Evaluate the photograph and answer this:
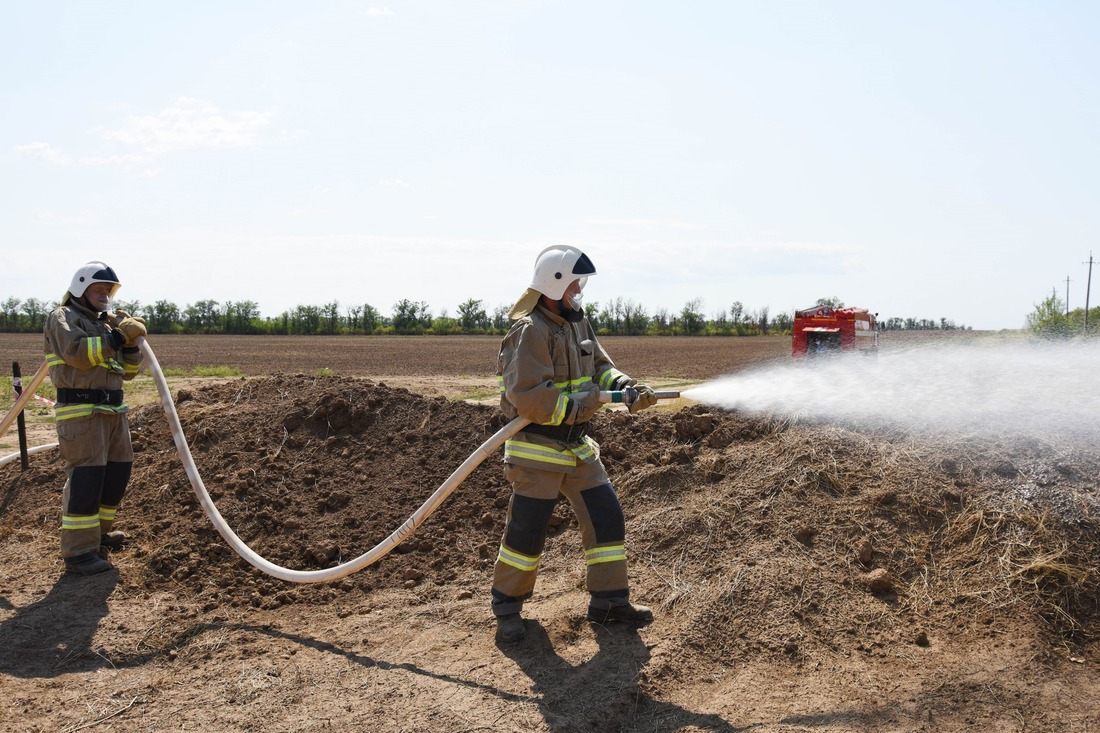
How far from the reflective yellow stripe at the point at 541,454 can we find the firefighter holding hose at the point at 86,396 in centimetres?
339

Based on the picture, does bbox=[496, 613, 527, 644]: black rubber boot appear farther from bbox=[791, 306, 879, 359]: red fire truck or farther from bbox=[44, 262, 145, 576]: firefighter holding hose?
bbox=[791, 306, 879, 359]: red fire truck

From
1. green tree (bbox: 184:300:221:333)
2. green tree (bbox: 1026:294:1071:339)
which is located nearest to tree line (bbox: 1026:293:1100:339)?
green tree (bbox: 1026:294:1071:339)

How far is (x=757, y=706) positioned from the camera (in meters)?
3.94

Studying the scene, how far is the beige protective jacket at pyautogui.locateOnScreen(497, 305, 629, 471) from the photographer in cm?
434

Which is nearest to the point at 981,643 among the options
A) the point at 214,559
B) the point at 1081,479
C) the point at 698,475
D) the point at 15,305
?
the point at 1081,479

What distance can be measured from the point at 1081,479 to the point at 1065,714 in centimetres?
202

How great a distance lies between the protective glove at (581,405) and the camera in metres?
4.40

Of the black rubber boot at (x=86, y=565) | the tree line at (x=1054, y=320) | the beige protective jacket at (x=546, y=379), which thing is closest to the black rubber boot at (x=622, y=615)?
the beige protective jacket at (x=546, y=379)

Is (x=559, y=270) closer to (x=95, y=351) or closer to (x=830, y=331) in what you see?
(x=95, y=351)

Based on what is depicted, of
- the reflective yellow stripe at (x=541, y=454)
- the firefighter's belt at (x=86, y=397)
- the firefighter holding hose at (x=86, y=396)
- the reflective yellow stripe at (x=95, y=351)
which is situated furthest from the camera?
the firefighter's belt at (x=86, y=397)

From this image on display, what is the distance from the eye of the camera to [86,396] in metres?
6.07

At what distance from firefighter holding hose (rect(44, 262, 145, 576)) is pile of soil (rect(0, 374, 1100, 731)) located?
357 millimetres

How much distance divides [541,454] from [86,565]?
3.87 m

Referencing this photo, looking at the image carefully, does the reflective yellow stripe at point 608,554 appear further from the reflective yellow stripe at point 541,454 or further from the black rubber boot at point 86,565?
the black rubber boot at point 86,565
